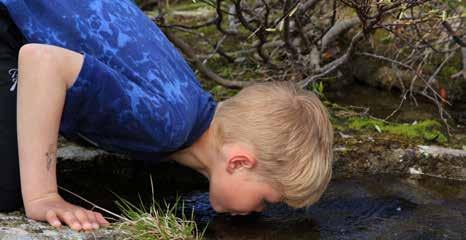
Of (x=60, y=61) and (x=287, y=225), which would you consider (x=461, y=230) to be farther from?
(x=60, y=61)

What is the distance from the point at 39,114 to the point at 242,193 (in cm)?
77

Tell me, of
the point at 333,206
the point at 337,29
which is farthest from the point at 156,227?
the point at 337,29

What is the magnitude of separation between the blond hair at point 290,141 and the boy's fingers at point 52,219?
28.9 inches

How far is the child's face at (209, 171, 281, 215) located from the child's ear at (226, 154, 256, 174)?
2 cm

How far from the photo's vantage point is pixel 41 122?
8.75 ft

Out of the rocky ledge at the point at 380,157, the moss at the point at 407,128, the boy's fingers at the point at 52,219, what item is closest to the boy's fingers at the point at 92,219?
the boy's fingers at the point at 52,219

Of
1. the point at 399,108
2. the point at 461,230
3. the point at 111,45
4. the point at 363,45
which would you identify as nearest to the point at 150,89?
the point at 111,45

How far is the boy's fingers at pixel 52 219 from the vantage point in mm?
2576

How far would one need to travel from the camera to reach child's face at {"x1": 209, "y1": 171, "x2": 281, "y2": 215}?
2.94 m

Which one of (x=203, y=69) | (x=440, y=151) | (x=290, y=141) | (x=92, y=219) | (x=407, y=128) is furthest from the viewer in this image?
(x=203, y=69)

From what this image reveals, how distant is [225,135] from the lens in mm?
3021

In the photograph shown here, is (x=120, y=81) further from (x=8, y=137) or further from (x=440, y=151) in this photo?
(x=440, y=151)

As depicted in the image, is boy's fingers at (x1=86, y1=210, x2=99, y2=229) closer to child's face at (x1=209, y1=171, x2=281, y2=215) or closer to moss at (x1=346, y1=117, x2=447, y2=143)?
child's face at (x1=209, y1=171, x2=281, y2=215)

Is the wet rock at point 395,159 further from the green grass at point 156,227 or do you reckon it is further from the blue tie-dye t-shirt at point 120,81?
the green grass at point 156,227
